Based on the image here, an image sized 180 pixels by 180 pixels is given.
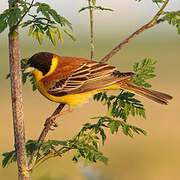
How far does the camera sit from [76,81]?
18.8 feet

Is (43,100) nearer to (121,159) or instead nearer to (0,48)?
(121,159)

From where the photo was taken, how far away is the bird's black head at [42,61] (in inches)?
201

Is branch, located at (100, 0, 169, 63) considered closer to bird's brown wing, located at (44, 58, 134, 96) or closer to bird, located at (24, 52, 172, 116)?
bird, located at (24, 52, 172, 116)

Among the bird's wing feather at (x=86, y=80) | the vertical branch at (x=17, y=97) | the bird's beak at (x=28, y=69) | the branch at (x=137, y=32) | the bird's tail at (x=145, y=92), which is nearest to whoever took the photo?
the vertical branch at (x=17, y=97)

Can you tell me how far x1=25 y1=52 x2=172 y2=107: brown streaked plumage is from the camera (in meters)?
5.57

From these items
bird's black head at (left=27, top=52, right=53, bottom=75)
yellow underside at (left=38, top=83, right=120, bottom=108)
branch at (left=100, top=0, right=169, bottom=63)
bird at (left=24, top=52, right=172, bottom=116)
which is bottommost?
yellow underside at (left=38, top=83, right=120, bottom=108)

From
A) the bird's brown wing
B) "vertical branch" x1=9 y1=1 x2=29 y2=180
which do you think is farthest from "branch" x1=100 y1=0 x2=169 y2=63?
the bird's brown wing

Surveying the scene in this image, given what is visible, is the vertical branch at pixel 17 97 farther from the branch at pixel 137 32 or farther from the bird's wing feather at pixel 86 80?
the bird's wing feather at pixel 86 80

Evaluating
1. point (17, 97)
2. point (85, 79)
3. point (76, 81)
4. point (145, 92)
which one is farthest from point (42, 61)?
point (17, 97)

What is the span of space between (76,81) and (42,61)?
524 millimetres

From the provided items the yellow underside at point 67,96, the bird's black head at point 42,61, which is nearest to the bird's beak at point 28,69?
the bird's black head at point 42,61

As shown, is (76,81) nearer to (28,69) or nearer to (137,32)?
(28,69)

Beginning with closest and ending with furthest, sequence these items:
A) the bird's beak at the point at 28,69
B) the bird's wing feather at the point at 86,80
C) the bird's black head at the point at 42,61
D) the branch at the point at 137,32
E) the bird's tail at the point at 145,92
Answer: the branch at the point at 137,32 → the bird's beak at the point at 28,69 → the bird's black head at the point at 42,61 → the bird's tail at the point at 145,92 → the bird's wing feather at the point at 86,80

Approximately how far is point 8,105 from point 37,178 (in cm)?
3315
